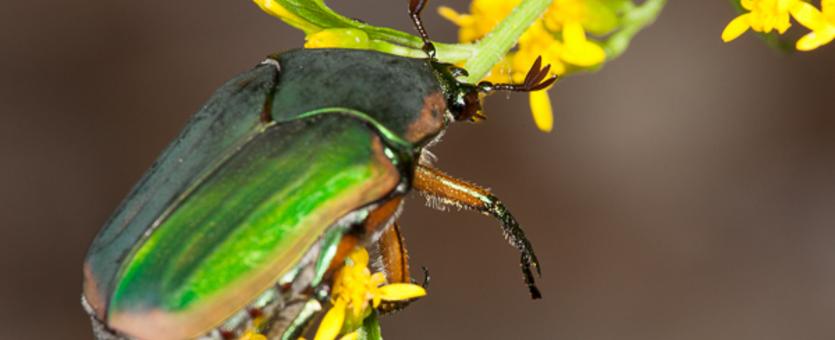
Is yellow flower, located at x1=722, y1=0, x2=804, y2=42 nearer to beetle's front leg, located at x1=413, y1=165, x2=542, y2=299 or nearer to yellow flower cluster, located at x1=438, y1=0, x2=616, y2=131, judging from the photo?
yellow flower cluster, located at x1=438, y1=0, x2=616, y2=131

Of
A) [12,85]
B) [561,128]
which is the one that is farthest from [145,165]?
[561,128]

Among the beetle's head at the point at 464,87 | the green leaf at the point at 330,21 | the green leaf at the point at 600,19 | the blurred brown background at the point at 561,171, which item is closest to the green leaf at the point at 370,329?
the beetle's head at the point at 464,87

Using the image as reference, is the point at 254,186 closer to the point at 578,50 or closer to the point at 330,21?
the point at 330,21

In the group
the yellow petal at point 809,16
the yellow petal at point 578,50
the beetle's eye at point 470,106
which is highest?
the yellow petal at point 809,16

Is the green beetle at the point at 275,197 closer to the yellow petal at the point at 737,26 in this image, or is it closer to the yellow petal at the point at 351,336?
the yellow petal at the point at 351,336

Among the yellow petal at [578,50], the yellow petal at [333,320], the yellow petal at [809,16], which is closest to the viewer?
the yellow petal at [333,320]

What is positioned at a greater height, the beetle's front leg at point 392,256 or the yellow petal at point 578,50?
the yellow petal at point 578,50

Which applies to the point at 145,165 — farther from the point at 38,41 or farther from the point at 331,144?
the point at 331,144

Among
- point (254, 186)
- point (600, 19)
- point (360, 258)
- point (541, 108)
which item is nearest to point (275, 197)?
point (254, 186)

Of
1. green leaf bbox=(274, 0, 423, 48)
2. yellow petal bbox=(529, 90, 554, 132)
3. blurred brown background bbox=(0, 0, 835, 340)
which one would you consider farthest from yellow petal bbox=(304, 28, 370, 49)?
blurred brown background bbox=(0, 0, 835, 340)
